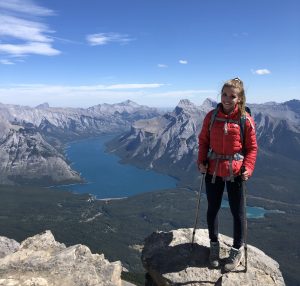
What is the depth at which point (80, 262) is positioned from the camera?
20.1 m

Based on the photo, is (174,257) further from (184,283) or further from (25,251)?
(25,251)

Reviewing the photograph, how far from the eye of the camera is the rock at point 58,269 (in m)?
17.8

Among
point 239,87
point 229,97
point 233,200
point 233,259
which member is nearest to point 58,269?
point 233,259

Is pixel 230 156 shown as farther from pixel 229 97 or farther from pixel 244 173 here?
pixel 229 97

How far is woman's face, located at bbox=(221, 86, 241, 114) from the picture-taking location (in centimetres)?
1686

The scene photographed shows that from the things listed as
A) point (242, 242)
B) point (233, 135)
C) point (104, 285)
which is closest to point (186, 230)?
point (242, 242)

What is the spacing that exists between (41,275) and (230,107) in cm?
1143

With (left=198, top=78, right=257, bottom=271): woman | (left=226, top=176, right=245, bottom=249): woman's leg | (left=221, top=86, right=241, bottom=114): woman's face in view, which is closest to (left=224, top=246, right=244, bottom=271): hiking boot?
(left=198, top=78, right=257, bottom=271): woman

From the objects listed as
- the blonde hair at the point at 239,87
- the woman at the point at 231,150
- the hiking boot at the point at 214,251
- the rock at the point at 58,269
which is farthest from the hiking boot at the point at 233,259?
the blonde hair at the point at 239,87

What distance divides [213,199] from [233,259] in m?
2.86

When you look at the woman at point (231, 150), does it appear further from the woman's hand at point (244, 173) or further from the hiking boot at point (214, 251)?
the hiking boot at point (214, 251)

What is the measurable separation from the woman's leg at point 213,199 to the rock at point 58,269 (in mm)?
5340

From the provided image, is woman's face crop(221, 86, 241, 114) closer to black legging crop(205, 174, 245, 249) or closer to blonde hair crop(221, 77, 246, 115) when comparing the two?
blonde hair crop(221, 77, 246, 115)

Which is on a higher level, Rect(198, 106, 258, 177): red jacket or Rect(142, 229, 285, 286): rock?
Rect(198, 106, 258, 177): red jacket
